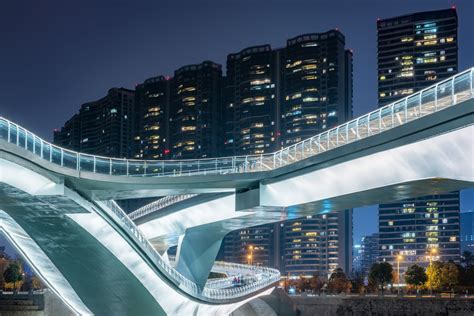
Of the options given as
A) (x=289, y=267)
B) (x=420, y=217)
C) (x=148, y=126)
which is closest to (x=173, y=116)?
(x=148, y=126)

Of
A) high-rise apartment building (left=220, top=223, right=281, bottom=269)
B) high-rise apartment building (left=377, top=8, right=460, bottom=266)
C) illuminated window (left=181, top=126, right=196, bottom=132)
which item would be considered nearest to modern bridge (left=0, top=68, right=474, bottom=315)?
high-rise apartment building (left=220, top=223, right=281, bottom=269)

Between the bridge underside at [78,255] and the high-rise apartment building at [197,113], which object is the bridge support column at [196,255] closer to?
the bridge underside at [78,255]

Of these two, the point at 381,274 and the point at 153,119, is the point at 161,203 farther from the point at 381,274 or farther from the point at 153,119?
the point at 153,119

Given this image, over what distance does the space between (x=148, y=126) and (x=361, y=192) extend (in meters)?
164

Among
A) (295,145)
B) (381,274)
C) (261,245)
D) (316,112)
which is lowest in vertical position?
(381,274)

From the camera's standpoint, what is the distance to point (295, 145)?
34.8 meters

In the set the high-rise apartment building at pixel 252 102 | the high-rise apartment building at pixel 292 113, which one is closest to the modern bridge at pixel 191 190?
the high-rise apartment building at pixel 292 113

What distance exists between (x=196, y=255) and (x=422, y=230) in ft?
374

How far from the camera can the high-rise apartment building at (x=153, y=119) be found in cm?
18712

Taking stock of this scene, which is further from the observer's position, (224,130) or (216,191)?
(224,130)

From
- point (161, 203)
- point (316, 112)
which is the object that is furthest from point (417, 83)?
point (161, 203)

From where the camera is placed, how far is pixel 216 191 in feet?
130

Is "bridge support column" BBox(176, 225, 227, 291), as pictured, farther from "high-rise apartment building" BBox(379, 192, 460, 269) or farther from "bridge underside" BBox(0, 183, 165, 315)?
"high-rise apartment building" BBox(379, 192, 460, 269)

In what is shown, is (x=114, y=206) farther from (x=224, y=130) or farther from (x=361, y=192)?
(x=224, y=130)
